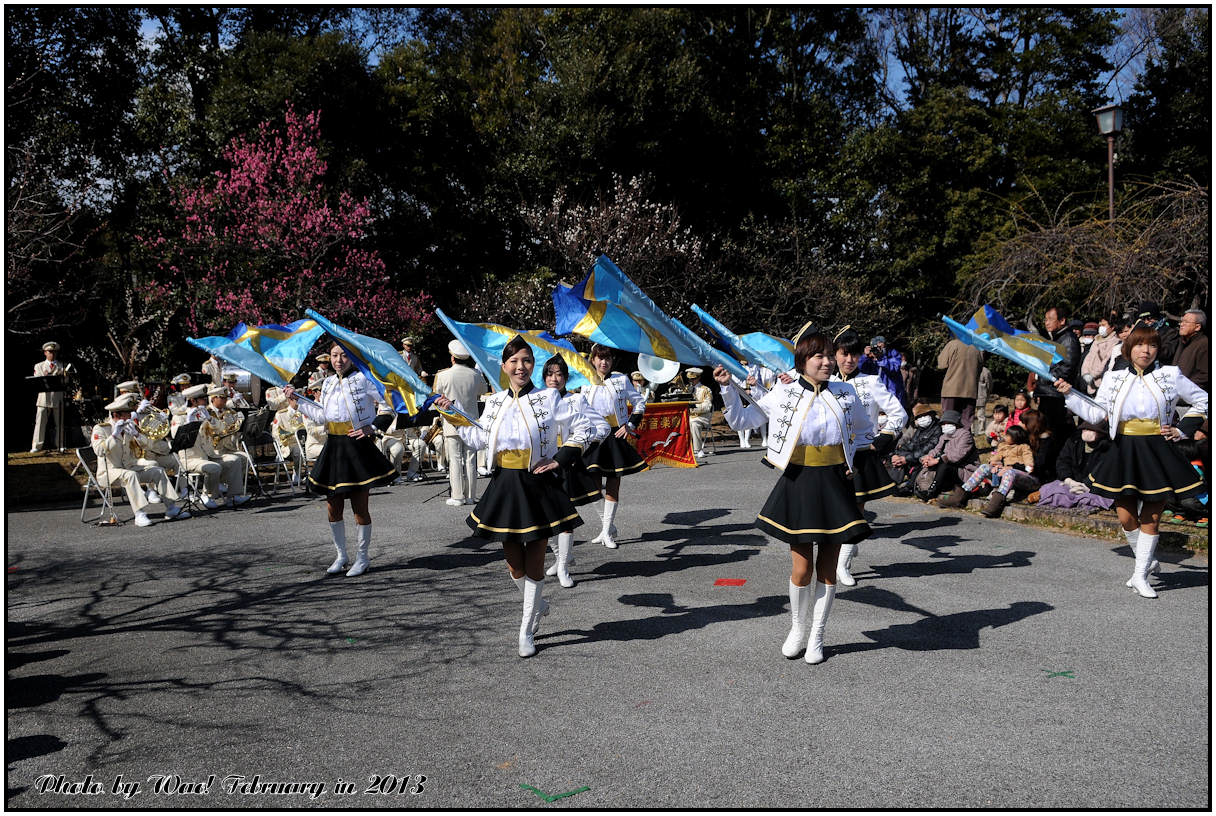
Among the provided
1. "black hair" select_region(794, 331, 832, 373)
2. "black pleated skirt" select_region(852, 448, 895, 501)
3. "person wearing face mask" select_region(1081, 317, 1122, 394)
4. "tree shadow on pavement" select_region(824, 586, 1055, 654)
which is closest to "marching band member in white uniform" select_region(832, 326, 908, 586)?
"black pleated skirt" select_region(852, 448, 895, 501)

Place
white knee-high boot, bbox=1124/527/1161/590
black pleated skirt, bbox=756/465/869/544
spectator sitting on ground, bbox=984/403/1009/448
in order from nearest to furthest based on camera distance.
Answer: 1. black pleated skirt, bbox=756/465/869/544
2. white knee-high boot, bbox=1124/527/1161/590
3. spectator sitting on ground, bbox=984/403/1009/448

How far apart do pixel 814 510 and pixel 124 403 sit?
9.83 meters

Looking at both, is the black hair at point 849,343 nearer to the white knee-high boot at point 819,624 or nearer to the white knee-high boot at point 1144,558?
the white knee-high boot at point 819,624

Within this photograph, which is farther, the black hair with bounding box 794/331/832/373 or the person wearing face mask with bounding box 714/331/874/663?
the black hair with bounding box 794/331/832/373

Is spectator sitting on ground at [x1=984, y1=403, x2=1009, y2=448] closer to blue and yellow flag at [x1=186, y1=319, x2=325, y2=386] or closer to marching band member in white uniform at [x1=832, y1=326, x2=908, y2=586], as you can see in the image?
marching band member in white uniform at [x1=832, y1=326, x2=908, y2=586]

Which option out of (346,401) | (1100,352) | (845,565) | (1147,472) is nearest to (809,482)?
(845,565)

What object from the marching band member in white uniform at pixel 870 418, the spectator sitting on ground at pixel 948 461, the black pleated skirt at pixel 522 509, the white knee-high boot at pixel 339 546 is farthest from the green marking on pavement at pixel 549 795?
the spectator sitting on ground at pixel 948 461

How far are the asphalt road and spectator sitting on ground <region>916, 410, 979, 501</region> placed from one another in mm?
2418

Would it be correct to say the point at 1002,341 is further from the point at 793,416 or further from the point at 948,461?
the point at 948,461

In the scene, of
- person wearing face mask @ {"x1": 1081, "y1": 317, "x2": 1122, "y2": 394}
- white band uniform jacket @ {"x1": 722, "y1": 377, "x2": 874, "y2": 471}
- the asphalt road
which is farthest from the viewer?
person wearing face mask @ {"x1": 1081, "y1": 317, "x2": 1122, "y2": 394}

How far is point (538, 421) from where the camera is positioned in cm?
632

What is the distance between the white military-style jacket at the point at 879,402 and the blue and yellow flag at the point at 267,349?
497 centimetres

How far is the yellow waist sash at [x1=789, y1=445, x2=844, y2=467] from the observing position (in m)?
5.89

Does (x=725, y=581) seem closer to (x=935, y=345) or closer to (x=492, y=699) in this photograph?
(x=492, y=699)
